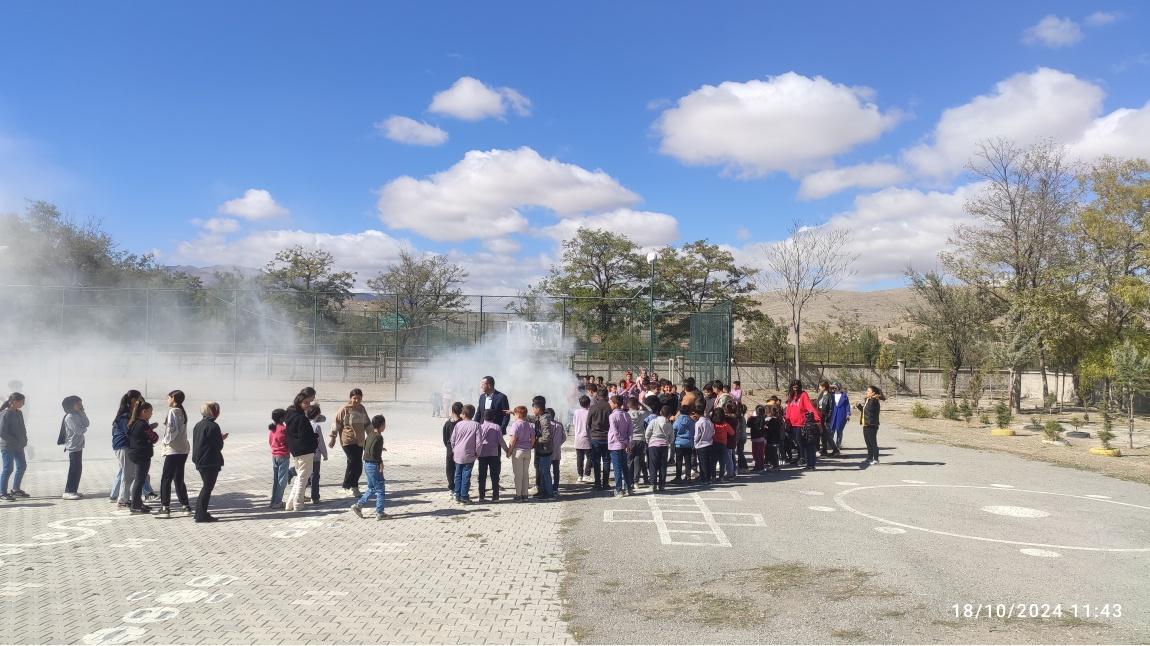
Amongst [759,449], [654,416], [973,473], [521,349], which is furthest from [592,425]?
[521,349]

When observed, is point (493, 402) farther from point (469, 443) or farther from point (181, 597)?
point (181, 597)

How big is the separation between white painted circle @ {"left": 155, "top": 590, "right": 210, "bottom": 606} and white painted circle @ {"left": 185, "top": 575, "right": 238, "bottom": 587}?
0.20 m

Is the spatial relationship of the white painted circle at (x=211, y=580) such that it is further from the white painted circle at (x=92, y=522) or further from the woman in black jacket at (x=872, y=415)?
the woman in black jacket at (x=872, y=415)

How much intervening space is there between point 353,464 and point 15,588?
472 cm

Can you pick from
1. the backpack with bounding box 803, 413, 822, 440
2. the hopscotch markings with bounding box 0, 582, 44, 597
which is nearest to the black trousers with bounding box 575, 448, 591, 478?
the backpack with bounding box 803, 413, 822, 440

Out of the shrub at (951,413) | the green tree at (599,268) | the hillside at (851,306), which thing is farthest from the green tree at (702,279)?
the hillside at (851,306)

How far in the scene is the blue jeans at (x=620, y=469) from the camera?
11297 mm

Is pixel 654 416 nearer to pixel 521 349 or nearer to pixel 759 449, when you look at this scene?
pixel 759 449

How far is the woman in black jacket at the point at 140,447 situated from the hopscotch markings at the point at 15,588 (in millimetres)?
2848

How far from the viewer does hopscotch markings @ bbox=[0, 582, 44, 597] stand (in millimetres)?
6414

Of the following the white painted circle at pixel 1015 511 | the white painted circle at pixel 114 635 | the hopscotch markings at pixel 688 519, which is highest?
the white painted circle at pixel 114 635

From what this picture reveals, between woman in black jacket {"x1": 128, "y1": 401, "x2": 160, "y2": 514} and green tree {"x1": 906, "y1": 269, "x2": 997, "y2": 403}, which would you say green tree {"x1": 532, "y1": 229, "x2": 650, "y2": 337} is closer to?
green tree {"x1": 906, "y1": 269, "x2": 997, "y2": 403}

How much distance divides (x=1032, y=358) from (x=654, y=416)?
83.2 ft

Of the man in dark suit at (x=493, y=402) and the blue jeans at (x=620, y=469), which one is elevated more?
the man in dark suit at (x=493, y=402)
